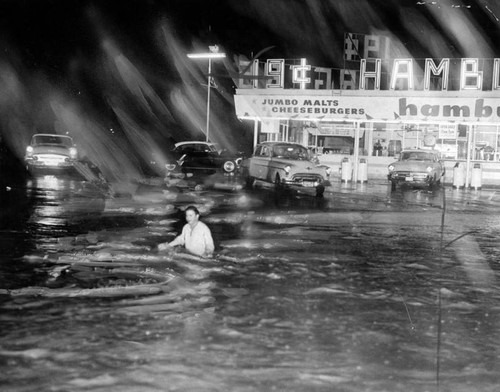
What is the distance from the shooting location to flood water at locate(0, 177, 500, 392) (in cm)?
576

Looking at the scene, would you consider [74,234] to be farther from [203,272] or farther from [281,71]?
[281,71]

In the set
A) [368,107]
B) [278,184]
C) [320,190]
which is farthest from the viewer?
[368,107]

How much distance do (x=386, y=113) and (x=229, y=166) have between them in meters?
8.30

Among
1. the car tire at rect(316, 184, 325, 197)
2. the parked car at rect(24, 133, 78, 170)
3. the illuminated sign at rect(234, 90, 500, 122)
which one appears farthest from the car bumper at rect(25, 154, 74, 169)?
the illuminated sign at rect(234, 90, 500, 122)

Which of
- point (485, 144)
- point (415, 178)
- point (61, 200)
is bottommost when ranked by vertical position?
point (61, 200)

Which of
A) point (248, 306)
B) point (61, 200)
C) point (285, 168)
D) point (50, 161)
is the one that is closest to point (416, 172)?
point (285, 168)

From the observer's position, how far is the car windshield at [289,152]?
2557cm

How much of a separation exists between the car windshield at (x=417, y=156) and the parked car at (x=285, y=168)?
21.7 ft

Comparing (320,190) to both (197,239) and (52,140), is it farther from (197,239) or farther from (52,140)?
(197,239)

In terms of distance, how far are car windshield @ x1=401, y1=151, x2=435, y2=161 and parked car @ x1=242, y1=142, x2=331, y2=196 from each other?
6627mm

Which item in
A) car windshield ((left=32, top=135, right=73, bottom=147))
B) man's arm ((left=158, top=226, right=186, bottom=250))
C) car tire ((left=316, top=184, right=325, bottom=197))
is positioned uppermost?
car windshield ((left=32, top=135, right=73, bottom=147))

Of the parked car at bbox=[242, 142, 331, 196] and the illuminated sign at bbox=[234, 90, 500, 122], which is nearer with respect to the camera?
the parked car at bbox=[242, 142, 331, 196]

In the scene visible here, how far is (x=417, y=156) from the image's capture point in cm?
3106

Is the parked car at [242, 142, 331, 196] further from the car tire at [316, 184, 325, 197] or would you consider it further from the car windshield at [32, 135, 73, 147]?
the car windshield at [32, 135, 73, 147]
